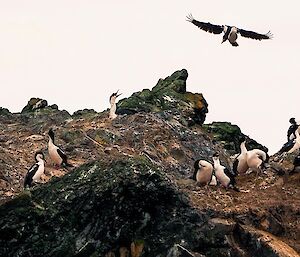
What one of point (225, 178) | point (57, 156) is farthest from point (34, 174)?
point (225, 178)

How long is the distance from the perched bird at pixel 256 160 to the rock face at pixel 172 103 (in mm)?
9986

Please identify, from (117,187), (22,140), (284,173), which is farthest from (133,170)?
(22,140)

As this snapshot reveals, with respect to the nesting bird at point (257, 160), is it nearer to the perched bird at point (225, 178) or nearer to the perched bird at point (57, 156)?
the perched bird at point (225, 178)

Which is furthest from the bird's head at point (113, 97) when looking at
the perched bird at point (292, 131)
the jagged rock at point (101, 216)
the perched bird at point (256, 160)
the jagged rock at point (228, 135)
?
the jagged rock at point (101, 216)

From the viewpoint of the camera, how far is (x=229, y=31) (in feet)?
123

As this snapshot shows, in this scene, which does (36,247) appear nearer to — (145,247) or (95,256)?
(95,256)

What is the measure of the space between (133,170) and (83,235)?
235 cm

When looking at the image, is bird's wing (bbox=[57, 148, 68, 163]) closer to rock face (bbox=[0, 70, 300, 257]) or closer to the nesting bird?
rock face (bbox=[0, 70, 300, 257])

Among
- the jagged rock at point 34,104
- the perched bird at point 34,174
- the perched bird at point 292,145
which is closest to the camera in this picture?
the perched bird at point 34,174

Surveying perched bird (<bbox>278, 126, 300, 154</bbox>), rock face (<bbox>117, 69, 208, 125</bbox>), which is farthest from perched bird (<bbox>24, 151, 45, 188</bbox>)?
rock face (<bbox>117, 69, 208, 125</bbox>)

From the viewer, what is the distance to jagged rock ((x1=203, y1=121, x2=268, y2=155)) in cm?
3809

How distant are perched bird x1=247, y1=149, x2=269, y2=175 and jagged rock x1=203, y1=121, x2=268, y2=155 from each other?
11065 millimetres

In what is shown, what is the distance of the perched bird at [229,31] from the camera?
37.0 m

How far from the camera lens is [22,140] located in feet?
104
